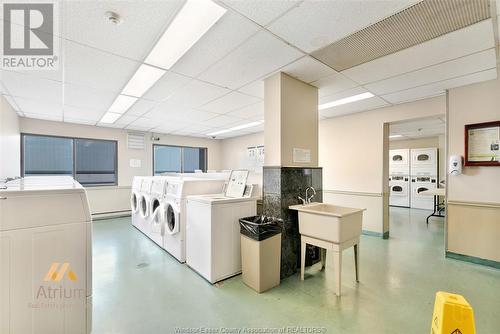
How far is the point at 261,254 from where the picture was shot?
2408 mm

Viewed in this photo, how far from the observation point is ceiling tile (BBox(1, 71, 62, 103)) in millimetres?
2830

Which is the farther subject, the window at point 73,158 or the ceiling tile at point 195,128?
the ceiling tile at point 195,128

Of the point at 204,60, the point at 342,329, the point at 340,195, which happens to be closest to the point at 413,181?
the point at 340,195

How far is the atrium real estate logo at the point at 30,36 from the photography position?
1.66 metres

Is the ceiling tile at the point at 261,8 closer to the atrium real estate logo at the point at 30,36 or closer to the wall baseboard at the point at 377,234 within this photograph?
the atrium real estate logo at the point at 30,36

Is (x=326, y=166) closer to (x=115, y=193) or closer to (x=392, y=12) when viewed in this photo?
(x=392, y=12)

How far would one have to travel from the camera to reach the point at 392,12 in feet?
5.68

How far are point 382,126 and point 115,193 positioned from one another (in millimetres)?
6913

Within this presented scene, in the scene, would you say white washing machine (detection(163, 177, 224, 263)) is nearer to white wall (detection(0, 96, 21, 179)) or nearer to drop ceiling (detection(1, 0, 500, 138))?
drop ceiling (detection(1, 0, 500, 138))

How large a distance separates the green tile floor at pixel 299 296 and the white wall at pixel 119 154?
2.96 metres

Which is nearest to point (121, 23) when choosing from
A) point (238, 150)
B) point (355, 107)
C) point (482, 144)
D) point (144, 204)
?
point (144, 204)

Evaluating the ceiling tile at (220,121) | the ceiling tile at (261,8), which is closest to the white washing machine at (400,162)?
the ceiling tile at (220,121)

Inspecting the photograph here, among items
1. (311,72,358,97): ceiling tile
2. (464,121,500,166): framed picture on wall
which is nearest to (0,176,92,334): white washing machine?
(311,72,358,97): ceiling tile

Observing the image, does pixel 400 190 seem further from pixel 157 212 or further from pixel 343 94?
pixel 157 212
